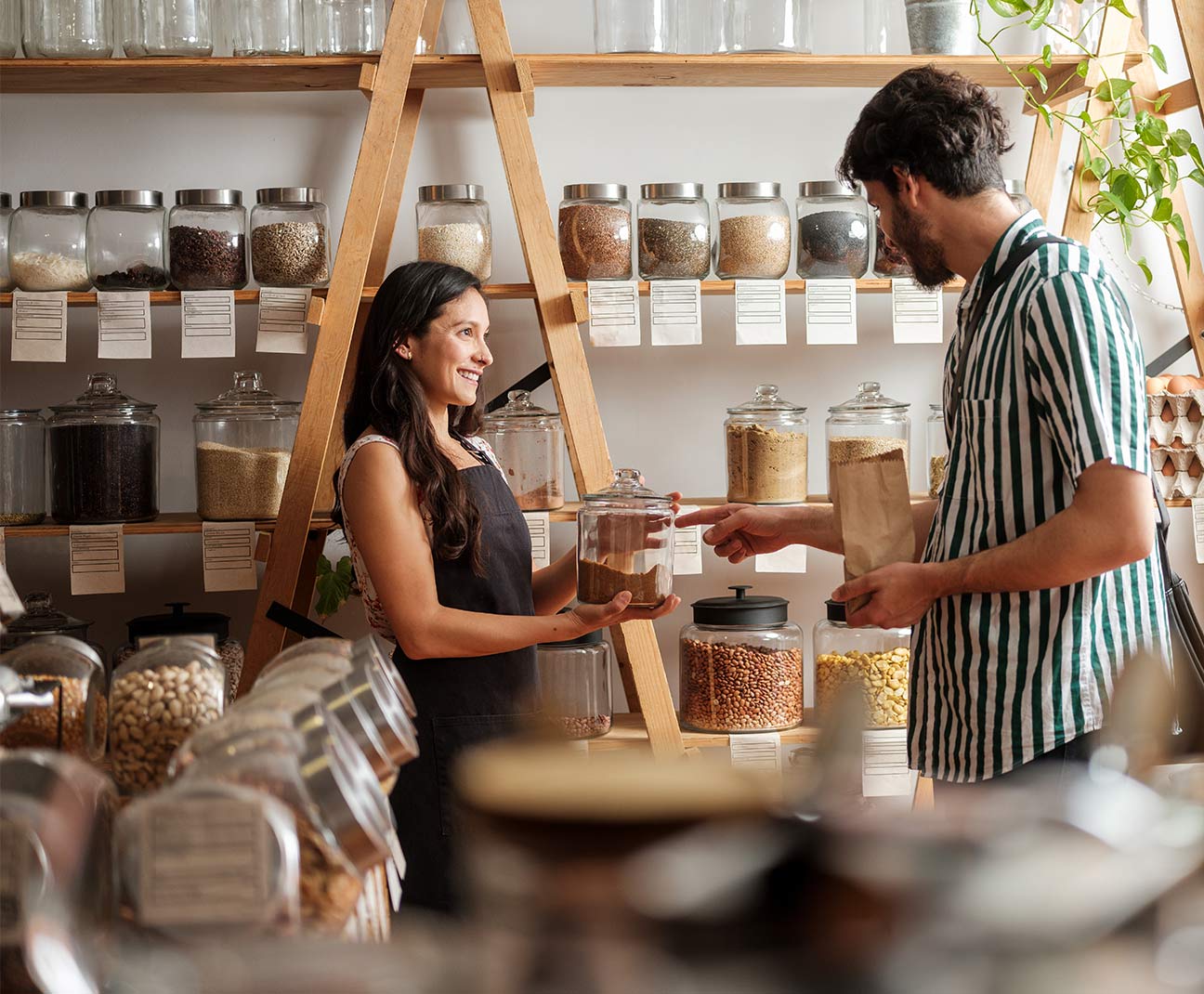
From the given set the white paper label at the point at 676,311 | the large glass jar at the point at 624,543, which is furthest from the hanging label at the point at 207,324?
the large glass jar at the point at 624,543

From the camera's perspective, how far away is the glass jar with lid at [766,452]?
214 cm

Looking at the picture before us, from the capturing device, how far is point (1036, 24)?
6.82 feet

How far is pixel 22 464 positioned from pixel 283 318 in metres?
0.55

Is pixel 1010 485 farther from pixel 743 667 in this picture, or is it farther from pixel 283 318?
pixel 283 318

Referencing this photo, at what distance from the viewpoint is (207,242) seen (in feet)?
6.88

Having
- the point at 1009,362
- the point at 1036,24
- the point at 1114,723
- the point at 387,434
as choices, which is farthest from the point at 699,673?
the point at 1114,723

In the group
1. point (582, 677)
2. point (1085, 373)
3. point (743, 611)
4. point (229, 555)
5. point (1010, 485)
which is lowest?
point (582, 677)

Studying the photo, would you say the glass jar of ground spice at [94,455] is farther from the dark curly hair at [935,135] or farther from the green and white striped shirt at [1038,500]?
the green and white striped shirt at [1038,500]

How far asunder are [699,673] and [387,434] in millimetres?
774

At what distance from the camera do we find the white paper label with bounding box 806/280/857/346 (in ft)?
6.95

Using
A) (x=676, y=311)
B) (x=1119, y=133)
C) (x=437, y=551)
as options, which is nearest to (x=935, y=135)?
(x=676, y=311)

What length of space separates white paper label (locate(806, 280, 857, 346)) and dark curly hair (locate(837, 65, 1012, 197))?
24.2 inches

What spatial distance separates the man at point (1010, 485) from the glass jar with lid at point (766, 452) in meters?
0.66

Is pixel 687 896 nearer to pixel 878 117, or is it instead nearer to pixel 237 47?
pixel 878 117
